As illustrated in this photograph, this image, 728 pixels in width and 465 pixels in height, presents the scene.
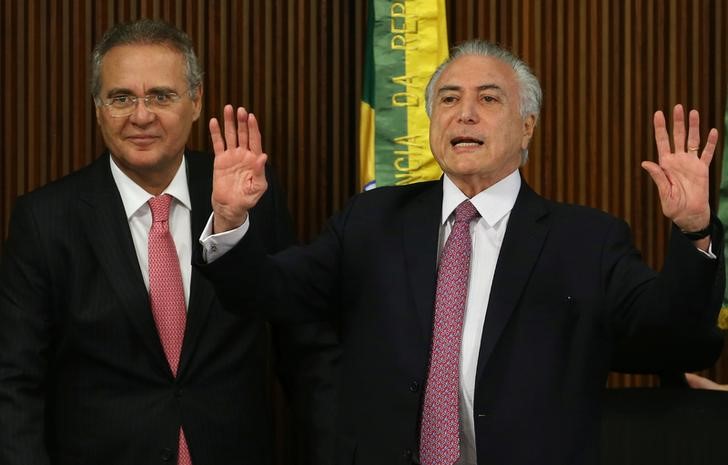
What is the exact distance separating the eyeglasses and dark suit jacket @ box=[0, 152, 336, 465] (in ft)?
0.65

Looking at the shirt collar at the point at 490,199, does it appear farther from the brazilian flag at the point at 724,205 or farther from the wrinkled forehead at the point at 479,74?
the brazilian flag at the point at 724,205

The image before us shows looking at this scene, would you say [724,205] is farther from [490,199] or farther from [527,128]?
[490,199]

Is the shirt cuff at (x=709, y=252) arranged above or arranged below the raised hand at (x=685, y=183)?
below

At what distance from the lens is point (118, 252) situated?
2598 millimetres

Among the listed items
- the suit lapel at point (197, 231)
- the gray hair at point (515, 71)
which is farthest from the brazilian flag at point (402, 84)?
the gray hair at point (515, 71)

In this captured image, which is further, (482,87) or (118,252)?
(118,252)

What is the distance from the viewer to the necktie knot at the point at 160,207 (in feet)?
8.71

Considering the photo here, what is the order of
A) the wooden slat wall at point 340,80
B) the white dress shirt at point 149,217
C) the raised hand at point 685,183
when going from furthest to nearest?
1. the wooden slat wall at point 340,80
2. the white dress shirt at point 149,217
3. the raised hand at point 685,183

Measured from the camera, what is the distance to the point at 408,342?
216 cm

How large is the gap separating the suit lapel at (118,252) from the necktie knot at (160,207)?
0.07m

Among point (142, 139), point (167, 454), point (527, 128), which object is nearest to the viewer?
point (527, 128)

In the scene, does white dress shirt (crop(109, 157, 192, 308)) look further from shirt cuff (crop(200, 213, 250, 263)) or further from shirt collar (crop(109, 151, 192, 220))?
shirt cuff (crop(200, 213, 250, 263))

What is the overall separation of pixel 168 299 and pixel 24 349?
336mm

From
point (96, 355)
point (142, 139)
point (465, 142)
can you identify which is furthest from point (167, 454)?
point (465, 142)
